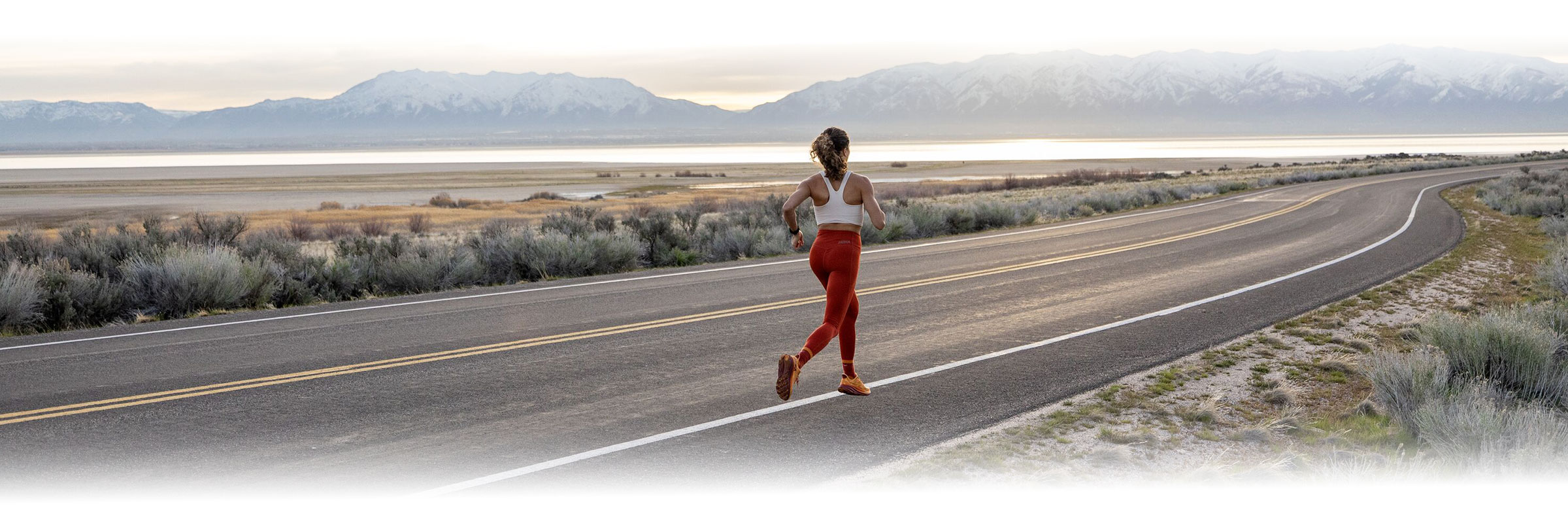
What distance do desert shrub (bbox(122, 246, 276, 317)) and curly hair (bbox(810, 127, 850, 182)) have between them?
9.37 metres

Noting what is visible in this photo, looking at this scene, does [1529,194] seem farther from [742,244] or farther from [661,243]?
[661,243]

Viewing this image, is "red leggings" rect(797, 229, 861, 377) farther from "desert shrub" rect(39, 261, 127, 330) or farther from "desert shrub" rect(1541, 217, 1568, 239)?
"desert shrub" rect(1541, 217, 1568, 239)

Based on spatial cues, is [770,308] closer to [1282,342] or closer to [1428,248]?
[1282,342]

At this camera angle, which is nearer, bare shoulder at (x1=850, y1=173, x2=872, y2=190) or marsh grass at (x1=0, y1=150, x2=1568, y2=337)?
bare shoulder at (x1=850, y1=173, x2=872, y2=190)

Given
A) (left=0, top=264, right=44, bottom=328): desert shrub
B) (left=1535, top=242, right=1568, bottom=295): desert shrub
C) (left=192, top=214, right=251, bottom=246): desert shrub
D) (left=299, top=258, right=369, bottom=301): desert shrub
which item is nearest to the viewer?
(left=0, top=264, right=44, bottom=328): desert shrub

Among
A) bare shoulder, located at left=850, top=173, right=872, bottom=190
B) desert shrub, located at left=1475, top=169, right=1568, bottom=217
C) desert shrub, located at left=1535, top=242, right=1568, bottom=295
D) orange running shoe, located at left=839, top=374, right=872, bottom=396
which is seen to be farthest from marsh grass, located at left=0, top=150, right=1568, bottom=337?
desert shrub, located at left=1535, top=242, right=1568, bottom=295

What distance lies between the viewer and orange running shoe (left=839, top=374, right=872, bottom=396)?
7434 millimetres

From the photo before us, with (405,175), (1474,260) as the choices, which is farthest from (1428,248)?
(405,175)

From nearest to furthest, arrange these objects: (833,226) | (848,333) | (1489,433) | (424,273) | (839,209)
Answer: (1489,433) → (839,209) → (833,226) → (848,333) → (424,273)

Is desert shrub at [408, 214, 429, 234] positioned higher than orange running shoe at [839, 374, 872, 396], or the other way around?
orange running shoe at [839, 374, 872, 396]

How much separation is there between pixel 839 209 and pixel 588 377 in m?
2.64

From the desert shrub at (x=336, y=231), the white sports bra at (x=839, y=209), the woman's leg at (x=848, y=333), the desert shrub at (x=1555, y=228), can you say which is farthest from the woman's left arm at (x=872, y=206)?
the desert shrub at (x=336, y=231)

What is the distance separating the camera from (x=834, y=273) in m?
7.06

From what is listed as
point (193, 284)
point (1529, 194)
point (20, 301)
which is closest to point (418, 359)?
point (193, 284)
